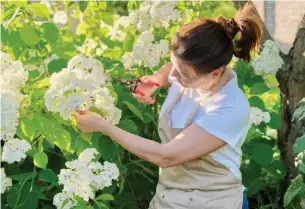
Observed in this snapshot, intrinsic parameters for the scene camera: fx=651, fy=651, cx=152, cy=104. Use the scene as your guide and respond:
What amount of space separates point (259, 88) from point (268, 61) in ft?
0.44

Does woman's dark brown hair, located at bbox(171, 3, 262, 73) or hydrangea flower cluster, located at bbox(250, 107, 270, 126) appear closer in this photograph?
woman's dark brown hair, located at bbox(171, 3, 262, 73)

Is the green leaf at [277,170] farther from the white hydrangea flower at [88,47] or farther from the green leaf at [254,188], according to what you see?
the white hydrangea flower at [88,47]

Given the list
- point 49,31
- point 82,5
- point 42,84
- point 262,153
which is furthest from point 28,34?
point 262,153

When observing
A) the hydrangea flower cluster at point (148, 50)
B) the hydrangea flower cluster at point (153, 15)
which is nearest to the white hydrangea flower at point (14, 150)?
the hydrangea flower cluster at point (148, 50)

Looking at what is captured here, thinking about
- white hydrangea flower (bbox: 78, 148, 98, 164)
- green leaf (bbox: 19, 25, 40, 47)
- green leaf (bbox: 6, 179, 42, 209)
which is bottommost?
green leaf (bbox: 6, 179, 42, 209)

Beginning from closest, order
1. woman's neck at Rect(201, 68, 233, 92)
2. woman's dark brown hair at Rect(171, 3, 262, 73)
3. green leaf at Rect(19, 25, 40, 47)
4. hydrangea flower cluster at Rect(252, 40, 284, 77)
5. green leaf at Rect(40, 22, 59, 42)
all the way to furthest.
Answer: woman's dark brown hair at Rect(171, 3, 262, 73)
woman's neck at Rect(201, 68, 233, 92)
green leaf at Rect(19, 25, 40, 47)
green leaf at Rect(40, 22, 59, 42)
hydrangea flower cluster at Rect(252, 40, 284, 77)

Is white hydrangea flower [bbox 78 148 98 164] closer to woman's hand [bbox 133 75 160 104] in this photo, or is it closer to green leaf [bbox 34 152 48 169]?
green leaf [bbox 34 152 48 169]

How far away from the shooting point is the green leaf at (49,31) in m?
2.74

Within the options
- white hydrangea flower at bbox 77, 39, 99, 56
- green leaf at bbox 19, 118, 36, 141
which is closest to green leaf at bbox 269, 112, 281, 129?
white hydrangea flower at bbox 77, 39, 99, 56

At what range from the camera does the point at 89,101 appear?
6.93 feet

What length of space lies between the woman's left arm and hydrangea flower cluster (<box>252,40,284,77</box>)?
94 centimetres

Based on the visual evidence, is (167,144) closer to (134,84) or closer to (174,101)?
(174,101)

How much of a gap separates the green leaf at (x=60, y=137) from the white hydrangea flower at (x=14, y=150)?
0.31 feet

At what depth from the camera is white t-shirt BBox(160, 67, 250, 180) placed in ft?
7.13
